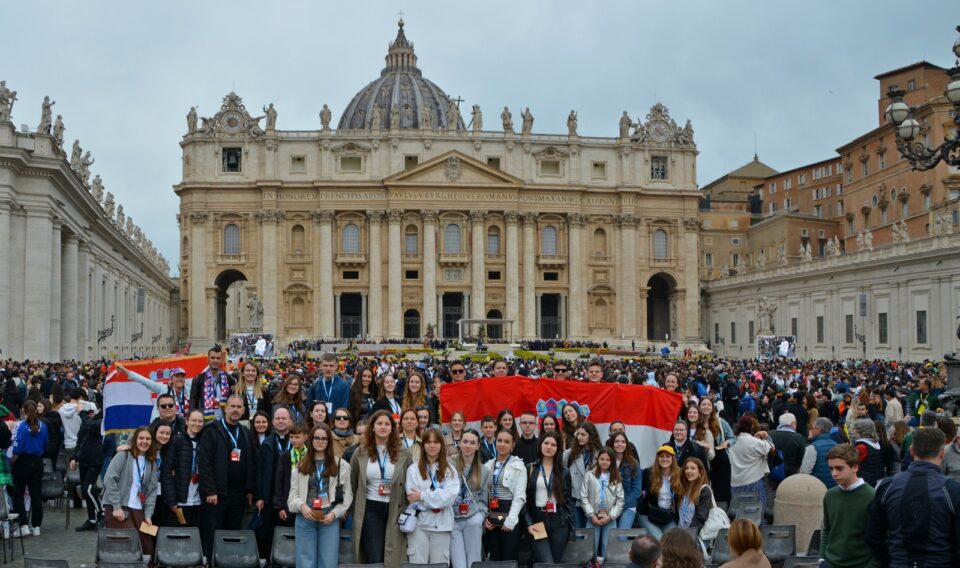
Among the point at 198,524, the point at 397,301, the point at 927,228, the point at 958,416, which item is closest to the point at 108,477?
the point at 198,524

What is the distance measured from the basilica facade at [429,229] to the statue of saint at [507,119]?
0.19 metres

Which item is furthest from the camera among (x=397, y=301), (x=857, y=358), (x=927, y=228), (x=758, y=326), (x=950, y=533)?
(x=397, y=301)

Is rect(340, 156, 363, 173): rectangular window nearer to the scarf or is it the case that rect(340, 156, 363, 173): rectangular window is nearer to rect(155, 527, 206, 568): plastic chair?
the scarf

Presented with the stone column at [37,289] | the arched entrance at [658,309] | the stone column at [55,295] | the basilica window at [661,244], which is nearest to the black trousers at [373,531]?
the stone column at [37,289]

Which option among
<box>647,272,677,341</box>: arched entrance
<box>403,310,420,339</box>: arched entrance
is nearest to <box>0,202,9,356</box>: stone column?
<box>403,310,420,339</box>: arched entrance

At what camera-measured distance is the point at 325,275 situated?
262 feet

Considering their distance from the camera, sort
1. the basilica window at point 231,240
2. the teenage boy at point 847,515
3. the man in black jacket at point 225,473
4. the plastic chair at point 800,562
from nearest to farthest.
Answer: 1. the teenage boy at point 847,515
2. the plastic chair at point 800,562
3. the man in black jacket at point 225,473
4. the basilica window at point 231,240

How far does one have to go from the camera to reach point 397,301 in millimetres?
79562

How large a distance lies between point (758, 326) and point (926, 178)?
15221 mm

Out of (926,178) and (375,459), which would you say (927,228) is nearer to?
(926,178)

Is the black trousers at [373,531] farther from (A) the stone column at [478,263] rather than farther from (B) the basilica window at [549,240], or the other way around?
(B) the basilica window at [549,240]

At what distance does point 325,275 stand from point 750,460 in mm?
69904

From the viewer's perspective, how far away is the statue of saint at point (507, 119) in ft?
270

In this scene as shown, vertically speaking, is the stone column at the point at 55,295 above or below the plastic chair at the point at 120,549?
above
